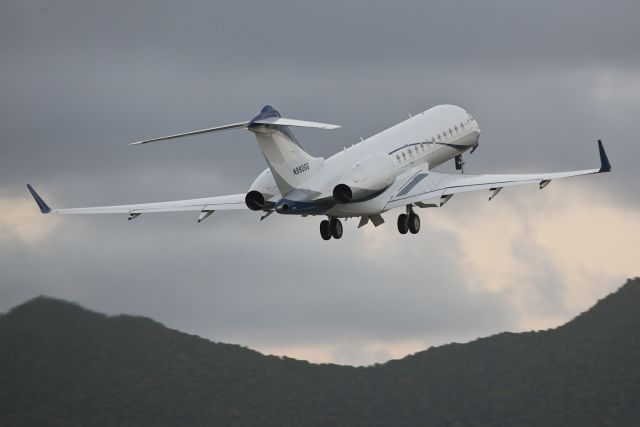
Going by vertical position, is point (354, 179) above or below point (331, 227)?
above

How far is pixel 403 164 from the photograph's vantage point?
69.6m

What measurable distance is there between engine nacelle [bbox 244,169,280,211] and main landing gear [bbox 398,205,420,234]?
357 inches

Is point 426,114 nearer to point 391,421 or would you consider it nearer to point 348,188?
point 348,188

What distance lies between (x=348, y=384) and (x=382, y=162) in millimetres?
72942

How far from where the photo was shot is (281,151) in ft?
206

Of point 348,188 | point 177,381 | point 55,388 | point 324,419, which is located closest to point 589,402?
point 324,419

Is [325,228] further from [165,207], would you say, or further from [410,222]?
[165,207]

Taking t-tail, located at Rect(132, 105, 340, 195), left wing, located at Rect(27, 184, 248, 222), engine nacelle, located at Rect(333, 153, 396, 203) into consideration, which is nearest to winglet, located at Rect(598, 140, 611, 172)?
engine nacelle, located at Rect(333, 153, 396, 203)

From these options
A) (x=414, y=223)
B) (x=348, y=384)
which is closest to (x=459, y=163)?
(x=414, y=223)

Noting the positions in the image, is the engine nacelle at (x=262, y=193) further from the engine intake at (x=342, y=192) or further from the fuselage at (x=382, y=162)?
the engine intake at (x=342, y=192)

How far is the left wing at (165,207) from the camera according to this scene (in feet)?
226

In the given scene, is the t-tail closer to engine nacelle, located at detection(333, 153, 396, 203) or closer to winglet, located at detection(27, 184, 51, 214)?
engine nacelle, located at detection(333, 153, 396, 203)

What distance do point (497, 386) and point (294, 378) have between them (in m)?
20.4

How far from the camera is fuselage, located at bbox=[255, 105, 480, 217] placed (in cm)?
6359
